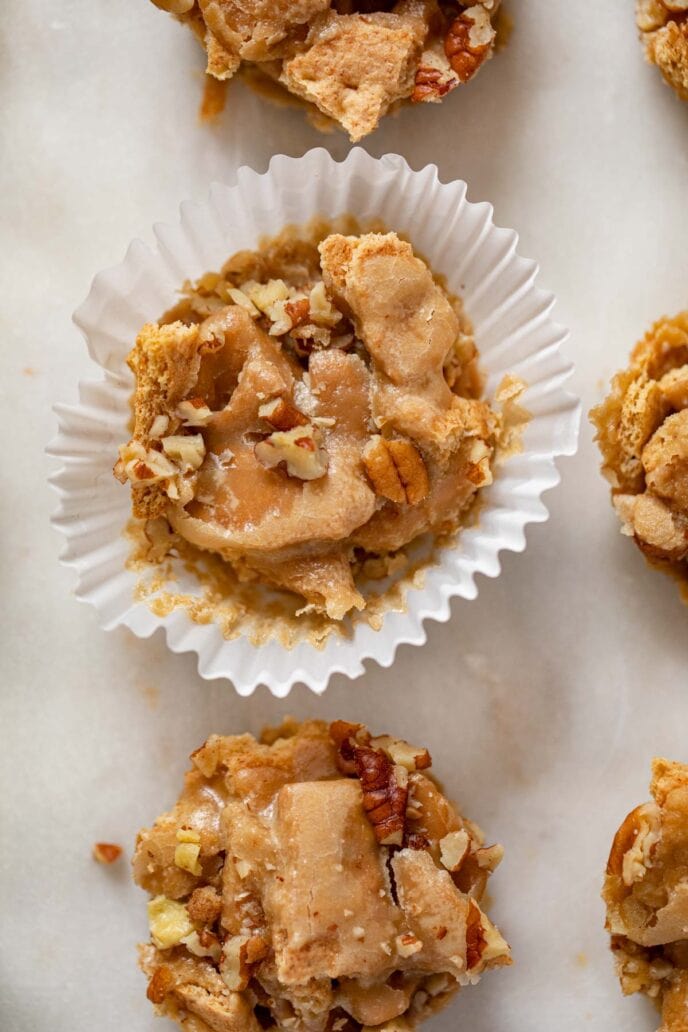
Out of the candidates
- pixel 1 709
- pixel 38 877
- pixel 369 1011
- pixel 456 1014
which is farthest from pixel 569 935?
pixel 1 709

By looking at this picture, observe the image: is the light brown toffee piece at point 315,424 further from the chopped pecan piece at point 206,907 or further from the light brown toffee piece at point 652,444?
the chopped pecan piece at point 206,907

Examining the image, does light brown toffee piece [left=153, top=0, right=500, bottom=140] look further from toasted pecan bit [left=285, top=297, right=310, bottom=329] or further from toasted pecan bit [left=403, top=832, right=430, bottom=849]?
toasted pecan bit [left=403, top=832, right=430, bottom=849]

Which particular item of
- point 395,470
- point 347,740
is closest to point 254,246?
point 395,470

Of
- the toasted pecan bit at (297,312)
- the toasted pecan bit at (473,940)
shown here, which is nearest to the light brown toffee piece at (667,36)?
the toasted pecan bit at (297,312)

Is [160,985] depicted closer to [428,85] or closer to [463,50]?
[428,85]

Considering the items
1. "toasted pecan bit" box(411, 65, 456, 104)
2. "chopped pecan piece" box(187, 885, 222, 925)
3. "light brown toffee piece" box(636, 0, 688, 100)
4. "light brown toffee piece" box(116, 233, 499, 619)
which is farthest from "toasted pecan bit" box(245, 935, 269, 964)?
"light brown toffee piece" box(636, 0, 688, 100)

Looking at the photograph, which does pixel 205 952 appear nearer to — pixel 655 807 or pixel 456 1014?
pixel 456 1014
